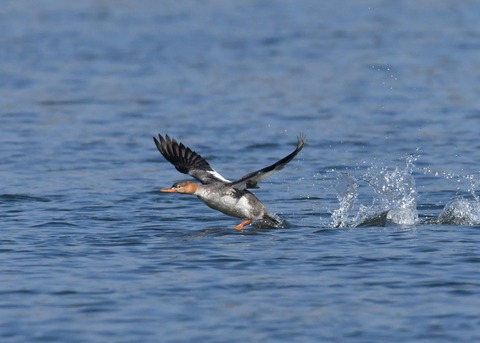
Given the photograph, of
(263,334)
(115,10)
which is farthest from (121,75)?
(263,334)

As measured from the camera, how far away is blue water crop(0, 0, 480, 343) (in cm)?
935

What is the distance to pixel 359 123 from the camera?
68.6ft

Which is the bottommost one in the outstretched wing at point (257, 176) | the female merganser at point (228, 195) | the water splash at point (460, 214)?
the water splash at point (460, 214)

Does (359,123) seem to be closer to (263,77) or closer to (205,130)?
(205,130)

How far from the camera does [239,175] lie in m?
16.5

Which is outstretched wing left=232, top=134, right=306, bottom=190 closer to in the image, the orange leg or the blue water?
the orange leg

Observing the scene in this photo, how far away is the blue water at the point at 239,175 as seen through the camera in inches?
368

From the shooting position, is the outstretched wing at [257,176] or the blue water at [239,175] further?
the outstretched wing at [257,176]

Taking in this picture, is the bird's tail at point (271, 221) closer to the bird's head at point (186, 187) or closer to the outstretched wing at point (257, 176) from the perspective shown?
the outstretched wing at point (257, 176)

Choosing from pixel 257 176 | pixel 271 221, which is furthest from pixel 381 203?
pixel 257 176

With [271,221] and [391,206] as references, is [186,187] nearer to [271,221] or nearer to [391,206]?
[271,221]

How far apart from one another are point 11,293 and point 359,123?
11.8 m

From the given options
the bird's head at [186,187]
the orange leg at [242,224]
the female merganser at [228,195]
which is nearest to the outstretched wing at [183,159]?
the female merganser at [228,195]

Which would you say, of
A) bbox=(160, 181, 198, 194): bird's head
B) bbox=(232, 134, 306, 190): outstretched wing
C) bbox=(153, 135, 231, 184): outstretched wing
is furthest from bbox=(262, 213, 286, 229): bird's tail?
bbox=(160, 181, 198, 194): bird's head
